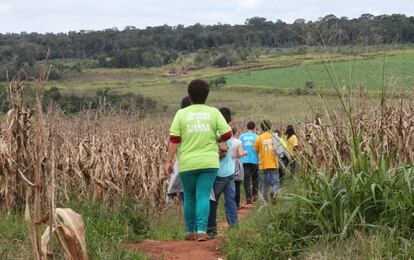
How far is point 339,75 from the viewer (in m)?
14.4

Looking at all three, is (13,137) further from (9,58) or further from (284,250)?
(9,58)

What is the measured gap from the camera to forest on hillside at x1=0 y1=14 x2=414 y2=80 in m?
6.92

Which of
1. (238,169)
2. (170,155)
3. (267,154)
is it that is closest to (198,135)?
(170,155)

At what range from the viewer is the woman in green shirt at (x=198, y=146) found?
718 cm

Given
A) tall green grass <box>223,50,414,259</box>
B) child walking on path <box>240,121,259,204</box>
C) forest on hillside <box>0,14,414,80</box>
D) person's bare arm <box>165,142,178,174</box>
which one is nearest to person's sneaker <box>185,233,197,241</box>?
person's bare arm <box>165,142,178,174</box>

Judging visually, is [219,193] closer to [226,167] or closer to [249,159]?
[226,167]

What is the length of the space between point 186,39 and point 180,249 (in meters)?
79.6

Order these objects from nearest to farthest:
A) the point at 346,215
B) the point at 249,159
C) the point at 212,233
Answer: the point at 346,215 < the point at 212,233 < the point at 249,159

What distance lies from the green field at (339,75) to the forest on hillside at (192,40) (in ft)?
1.09

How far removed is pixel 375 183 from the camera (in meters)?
5.84

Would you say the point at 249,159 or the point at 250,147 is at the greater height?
the point at 250,147

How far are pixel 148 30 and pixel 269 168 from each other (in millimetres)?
86733

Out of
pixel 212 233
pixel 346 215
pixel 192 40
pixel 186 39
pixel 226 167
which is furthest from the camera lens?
pixel 192 40

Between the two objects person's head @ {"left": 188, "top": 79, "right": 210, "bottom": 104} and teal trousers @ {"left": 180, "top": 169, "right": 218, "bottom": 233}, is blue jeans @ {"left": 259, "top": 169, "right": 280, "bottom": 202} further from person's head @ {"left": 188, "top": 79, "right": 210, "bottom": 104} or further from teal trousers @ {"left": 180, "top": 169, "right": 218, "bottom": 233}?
person's head @ {"left": 188, "top": 79, "right": 210, "bottom": 104}
